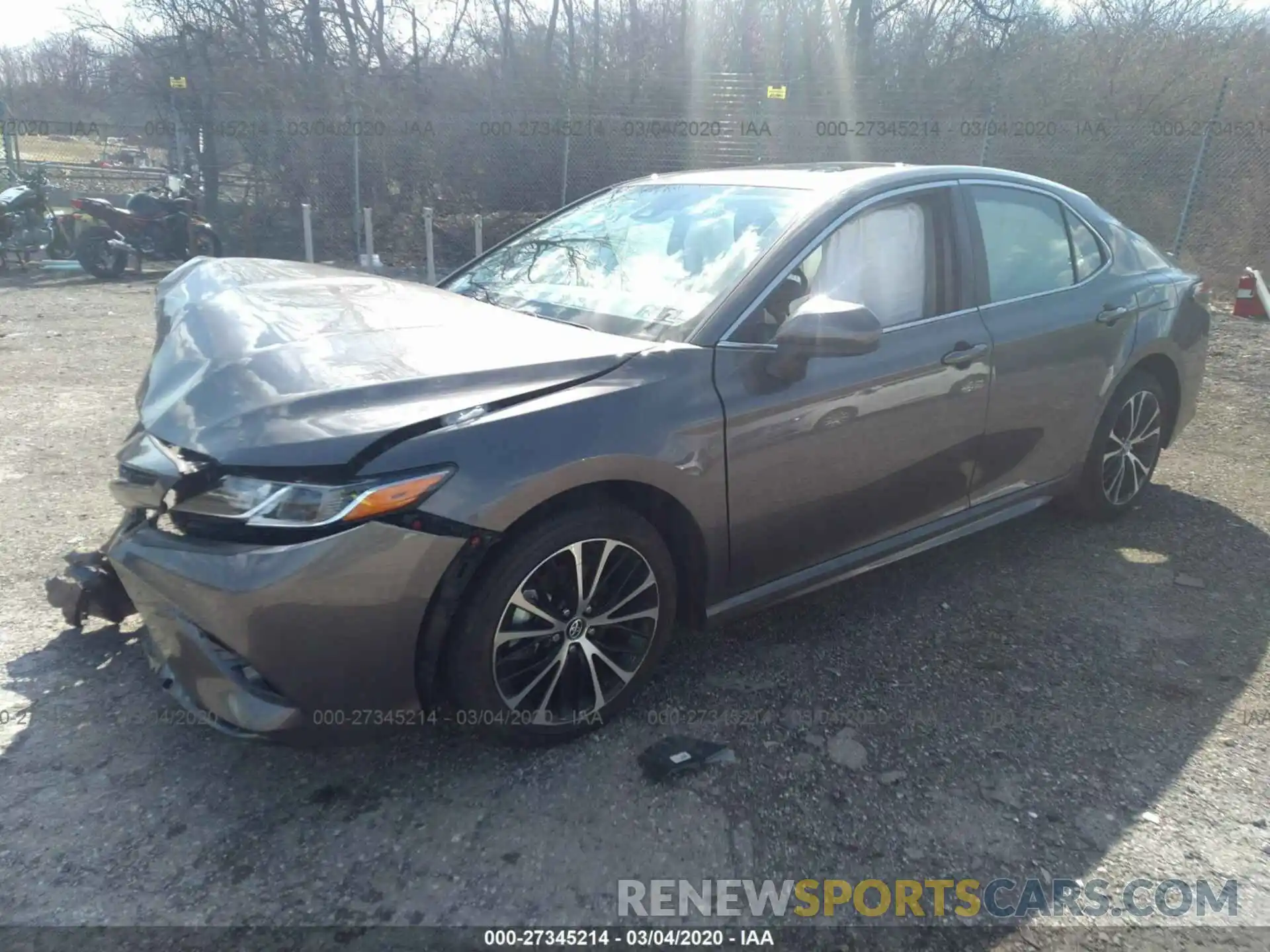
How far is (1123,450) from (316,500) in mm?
3727

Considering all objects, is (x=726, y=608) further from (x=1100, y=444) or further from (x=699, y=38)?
(x=699, y=38)

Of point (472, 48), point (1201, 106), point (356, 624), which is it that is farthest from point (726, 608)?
point (472, 48)

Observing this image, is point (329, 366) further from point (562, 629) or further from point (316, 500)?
point (562, 629)

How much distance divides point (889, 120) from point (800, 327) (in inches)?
495

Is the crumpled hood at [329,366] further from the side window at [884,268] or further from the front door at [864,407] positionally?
the side window at [884,268]

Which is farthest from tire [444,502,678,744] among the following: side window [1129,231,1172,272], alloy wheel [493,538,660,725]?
side window [1129,231,1172,272]

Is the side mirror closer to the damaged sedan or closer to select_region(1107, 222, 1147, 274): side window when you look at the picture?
the damaged sedan

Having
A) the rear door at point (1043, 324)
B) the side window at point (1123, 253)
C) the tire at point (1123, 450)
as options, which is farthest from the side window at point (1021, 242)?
the tire at point (1123, 450)

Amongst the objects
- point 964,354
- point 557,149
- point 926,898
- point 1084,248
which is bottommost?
point 926,898

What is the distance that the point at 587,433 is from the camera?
2.48 metres

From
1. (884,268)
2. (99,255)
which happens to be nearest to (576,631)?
(884,268)

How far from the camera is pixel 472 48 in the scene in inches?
666

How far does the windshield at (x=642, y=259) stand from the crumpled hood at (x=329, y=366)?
6.4 inches

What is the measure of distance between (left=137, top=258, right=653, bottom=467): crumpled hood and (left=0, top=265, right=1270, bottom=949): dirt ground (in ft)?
3.08
